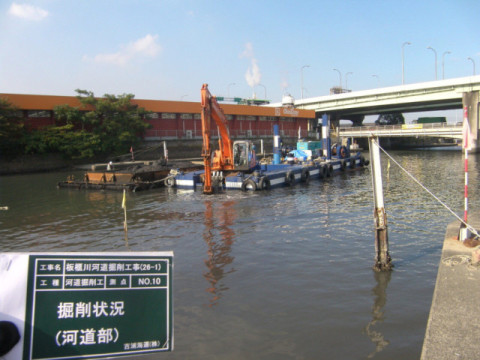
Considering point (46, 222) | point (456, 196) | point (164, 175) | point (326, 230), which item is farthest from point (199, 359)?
point (164, 175)

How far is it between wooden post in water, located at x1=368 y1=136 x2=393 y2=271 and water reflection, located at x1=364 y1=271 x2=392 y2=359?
9.0 inches

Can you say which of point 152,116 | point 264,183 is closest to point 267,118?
point 152,116

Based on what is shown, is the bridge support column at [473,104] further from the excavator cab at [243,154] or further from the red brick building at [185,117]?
the excavator cab at [243,154]

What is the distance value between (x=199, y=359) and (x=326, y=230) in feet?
25.0

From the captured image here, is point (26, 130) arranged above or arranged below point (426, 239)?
above

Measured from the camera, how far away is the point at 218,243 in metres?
11.2

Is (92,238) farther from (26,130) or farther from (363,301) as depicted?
(26,130)

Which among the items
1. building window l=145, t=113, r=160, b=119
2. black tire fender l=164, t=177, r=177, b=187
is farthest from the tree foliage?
black tire fender l=164, t=177, r=177, b=187

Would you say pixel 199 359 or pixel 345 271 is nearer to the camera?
pixel 199 359

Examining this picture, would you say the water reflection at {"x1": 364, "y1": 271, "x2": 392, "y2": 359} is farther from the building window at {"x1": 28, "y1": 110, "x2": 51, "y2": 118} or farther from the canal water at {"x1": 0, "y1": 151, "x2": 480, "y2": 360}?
the building window at {"x1": 28, "y1": 110, "x2": 51, "y2": 118}

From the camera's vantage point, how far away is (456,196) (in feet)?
62.5

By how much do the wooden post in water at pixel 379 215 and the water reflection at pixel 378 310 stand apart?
0.75 feet

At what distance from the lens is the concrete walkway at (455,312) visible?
4.10m

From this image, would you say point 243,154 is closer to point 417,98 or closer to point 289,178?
point 289,178
